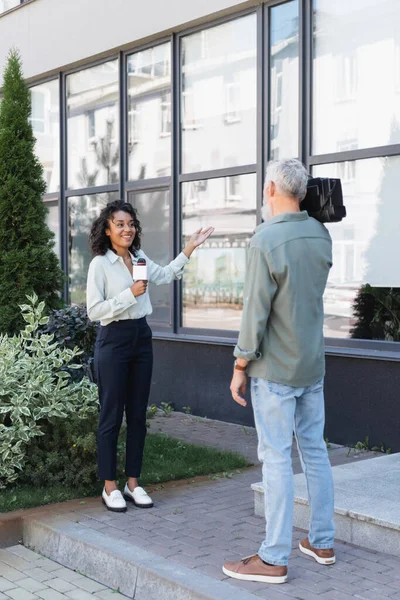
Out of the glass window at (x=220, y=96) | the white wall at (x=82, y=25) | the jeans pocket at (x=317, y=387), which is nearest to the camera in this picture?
the jeans pocket at (x=317, y=387)

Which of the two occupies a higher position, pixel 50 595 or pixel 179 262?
pixel 179 262

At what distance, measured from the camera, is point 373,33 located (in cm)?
736

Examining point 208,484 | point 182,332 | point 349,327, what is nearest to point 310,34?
point 349,327

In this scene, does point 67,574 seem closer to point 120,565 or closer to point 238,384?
point 120,565

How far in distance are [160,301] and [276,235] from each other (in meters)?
5.80

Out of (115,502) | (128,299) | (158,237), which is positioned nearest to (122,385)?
(128,299)

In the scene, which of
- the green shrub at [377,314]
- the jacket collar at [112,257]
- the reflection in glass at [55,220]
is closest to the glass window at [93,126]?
the reflection in glass at [55,220]

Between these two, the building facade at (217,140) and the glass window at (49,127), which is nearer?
the building facade at (217,140)

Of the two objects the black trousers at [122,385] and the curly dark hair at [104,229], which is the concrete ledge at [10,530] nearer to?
the black trousers at [122,385]

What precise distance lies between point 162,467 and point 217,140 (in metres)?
3.98

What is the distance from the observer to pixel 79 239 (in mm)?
11016

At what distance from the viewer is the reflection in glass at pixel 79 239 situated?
10773 millimetres

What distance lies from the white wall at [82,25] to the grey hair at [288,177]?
4.86 metres

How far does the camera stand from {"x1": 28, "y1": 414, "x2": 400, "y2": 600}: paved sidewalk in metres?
3.96
